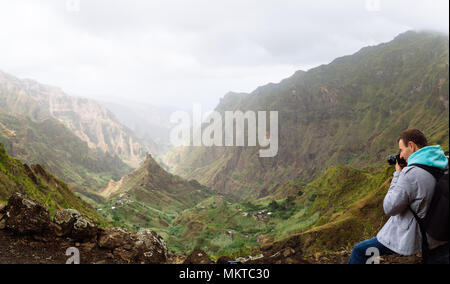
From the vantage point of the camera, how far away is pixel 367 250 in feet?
12.9

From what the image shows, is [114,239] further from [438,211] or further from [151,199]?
[151,199]

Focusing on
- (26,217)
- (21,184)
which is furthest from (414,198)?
(21,184)

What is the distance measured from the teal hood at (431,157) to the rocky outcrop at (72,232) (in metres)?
7.28

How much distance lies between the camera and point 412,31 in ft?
593

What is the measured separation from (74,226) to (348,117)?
13597 centimetres

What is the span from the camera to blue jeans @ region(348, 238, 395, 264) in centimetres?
387

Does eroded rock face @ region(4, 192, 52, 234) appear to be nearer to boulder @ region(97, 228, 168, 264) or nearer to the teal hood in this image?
boulder @ region(97, 228, 168, 264)

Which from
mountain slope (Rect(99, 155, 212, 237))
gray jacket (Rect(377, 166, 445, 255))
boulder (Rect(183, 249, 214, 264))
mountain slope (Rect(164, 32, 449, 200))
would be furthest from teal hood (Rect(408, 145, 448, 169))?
mountain slope (Rect(164, 32, 449, 200))

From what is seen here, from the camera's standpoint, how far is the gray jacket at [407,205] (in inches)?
125

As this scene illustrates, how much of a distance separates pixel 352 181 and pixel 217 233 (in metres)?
20.4

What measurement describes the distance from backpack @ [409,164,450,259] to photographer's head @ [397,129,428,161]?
1.63ft

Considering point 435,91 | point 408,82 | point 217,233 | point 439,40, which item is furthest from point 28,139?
point 439,40
